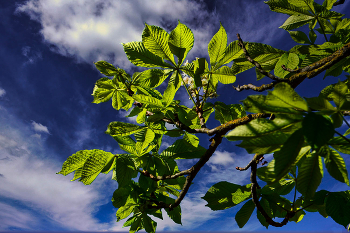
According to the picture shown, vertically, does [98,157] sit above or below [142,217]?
above

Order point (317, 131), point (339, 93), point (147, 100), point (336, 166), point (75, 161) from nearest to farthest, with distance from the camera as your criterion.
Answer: point (317, 131) < point (339, 93) < point (336, 166) < point (147, 100) < point (75, 161)

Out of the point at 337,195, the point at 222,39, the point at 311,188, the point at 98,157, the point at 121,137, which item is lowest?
the point at 311,188

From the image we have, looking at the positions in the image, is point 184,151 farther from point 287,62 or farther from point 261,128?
point 287,62

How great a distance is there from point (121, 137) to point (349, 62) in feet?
6.21

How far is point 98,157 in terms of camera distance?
133 centimetres

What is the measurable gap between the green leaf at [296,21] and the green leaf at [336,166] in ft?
4.14

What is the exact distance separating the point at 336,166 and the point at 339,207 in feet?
2.30

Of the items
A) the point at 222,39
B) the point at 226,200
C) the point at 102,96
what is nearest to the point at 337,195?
the point at 226,200

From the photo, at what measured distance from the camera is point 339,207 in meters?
1.27

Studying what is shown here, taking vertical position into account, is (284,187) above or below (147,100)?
below

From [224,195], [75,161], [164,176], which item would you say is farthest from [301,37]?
[75,161]

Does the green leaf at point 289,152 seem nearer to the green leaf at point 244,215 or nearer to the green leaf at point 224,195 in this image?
the green leaf at point 224,195

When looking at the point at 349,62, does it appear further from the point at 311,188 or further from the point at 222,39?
the point at 311,188

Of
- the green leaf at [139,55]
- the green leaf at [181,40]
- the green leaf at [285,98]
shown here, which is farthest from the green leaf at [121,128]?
the green leaf at [285,98]
